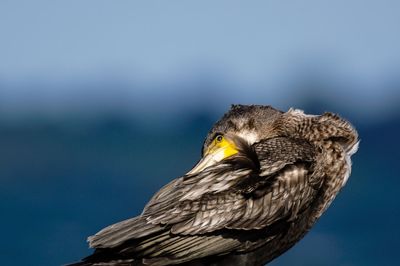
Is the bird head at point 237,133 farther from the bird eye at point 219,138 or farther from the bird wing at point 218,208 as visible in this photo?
the bird wing at point 218,208

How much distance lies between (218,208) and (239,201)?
165mm

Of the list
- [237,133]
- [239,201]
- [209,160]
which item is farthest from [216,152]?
[239,201]

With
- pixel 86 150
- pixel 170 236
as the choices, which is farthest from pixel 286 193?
pixel 86 150

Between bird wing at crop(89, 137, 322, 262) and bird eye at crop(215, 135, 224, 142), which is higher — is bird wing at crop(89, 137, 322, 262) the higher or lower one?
the lower one

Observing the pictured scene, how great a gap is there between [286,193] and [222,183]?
1.44 ft

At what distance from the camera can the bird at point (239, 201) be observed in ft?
34.1

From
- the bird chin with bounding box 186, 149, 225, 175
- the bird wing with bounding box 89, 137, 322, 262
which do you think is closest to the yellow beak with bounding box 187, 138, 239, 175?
the bird chin with bounding box 186, 149, 225, 175

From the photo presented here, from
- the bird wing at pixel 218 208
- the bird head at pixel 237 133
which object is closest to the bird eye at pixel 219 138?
the bird head at pixel 237 133

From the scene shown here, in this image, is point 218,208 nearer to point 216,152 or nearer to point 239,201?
point 239,201

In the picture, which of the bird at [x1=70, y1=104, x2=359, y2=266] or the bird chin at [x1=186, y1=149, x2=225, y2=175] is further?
the bird chin at [x1=186, y1=149, x2=225, y2=175]

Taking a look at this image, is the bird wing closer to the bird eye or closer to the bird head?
the bird head

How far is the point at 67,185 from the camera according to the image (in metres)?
21.2

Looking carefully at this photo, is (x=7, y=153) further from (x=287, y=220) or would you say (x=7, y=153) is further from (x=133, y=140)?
(x=287, y=220)

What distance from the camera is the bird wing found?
10375 millimetres
